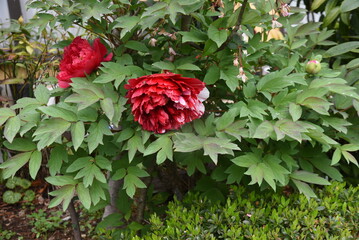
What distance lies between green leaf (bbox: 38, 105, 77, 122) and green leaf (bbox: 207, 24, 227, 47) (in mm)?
542

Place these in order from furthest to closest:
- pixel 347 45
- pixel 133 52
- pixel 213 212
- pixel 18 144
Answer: pixel 347 45
pixel 133 52
pixel 213 212
pixel 18 144

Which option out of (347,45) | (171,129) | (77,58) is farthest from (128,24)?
(347,45)

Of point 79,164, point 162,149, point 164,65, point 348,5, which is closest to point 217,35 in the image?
point 164,65

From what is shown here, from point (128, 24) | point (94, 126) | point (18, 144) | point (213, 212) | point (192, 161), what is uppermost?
point (128, 24)

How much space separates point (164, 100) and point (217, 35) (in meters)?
0.31

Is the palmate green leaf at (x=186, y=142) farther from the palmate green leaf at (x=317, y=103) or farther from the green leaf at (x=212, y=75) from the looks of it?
the palmate green leaf at (x=317, y=103)

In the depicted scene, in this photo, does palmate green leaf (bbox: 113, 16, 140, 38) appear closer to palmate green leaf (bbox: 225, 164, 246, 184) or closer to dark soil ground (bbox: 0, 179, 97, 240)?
palmate green leaf (bbox: 225, 164, 246, 184)

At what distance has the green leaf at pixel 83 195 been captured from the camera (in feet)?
4.38

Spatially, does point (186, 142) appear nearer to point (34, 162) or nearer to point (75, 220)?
point (34, 162)

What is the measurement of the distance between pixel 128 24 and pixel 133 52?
0.40 metres

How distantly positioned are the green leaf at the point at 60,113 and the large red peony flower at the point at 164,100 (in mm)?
200

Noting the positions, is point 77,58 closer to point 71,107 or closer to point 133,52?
point 71,107

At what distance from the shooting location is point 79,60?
146 centimetres

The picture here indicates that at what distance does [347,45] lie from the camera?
2090mm
